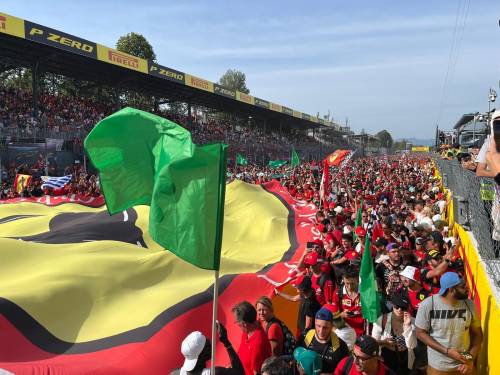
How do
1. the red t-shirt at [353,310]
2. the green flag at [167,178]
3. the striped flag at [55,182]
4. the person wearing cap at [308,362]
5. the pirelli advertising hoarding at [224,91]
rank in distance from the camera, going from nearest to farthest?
the green flag at [167,178] → the person wearing cap at [308,362] → the red t-shirt at [353,310] → the striped flag at [55,182] → the pirelli advertising hoarding at [224,91]

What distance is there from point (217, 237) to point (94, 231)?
4.48 m

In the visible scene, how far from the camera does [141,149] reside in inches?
149

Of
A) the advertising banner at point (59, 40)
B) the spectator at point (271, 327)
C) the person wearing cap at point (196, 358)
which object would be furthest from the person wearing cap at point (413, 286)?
the advertising banner at point (59, 40)

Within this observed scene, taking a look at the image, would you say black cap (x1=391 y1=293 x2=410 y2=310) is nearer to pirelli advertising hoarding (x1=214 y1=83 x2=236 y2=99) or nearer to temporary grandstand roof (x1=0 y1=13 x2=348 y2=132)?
temporary grandstand roof (x1=0 y1=13 x2=348 y2=132)

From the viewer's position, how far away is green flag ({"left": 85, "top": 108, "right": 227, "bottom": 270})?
10.4 feet

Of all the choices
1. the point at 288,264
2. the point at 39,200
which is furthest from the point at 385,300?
the point at 39,200

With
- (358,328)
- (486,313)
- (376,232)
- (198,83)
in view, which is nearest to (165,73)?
(198,83)

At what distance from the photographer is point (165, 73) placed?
1169 inches

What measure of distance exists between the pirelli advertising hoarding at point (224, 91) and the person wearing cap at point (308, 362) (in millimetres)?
33310

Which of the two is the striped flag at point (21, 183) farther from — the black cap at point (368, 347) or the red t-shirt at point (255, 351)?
the black cap at point (368, 347)

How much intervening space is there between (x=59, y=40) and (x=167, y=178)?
849 inches

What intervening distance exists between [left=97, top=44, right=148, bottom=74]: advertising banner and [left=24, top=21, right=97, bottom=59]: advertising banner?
517 millimetres

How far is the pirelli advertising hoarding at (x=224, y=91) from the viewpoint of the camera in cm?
3572

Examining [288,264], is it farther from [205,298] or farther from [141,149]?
[141,149]
